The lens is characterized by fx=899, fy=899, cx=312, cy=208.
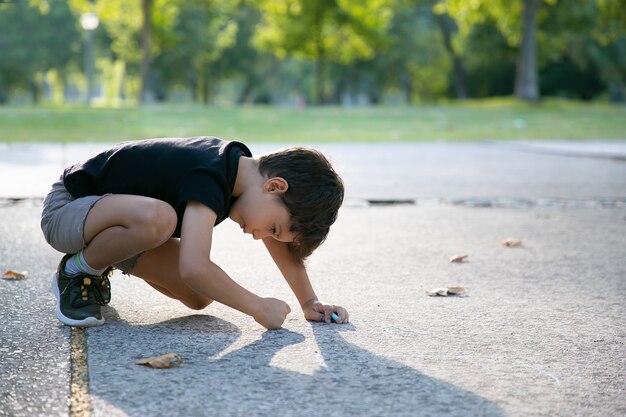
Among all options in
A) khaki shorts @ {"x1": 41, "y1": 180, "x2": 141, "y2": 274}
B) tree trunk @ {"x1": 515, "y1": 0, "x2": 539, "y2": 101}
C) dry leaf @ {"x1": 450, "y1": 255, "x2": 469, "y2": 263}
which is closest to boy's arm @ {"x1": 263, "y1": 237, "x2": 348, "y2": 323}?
khaki shorts @ {"x1": 41, "y1": 180, "x2": 141, "y2": 274}

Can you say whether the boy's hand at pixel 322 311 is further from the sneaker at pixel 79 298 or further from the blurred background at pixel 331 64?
the blurred background at pixel 331 64

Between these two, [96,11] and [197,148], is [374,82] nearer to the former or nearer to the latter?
[96,11]

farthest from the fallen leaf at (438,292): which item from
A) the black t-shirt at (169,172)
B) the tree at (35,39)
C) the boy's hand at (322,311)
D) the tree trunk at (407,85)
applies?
the tree trunk at (407,85)

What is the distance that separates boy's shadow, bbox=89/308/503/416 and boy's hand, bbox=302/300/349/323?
0.84ft

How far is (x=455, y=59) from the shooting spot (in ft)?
158

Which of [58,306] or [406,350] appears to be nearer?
[406,350]

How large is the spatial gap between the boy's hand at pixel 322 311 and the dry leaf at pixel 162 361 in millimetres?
680

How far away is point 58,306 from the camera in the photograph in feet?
9.73

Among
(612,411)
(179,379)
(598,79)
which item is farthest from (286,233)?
(598,79)

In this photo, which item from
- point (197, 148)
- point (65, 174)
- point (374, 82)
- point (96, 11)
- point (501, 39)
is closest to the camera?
point (197, 148)

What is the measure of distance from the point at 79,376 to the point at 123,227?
0.66m

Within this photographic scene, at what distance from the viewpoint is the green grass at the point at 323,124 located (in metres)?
18.0

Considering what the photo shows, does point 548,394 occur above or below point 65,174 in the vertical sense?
below

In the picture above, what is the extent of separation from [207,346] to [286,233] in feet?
1.38
